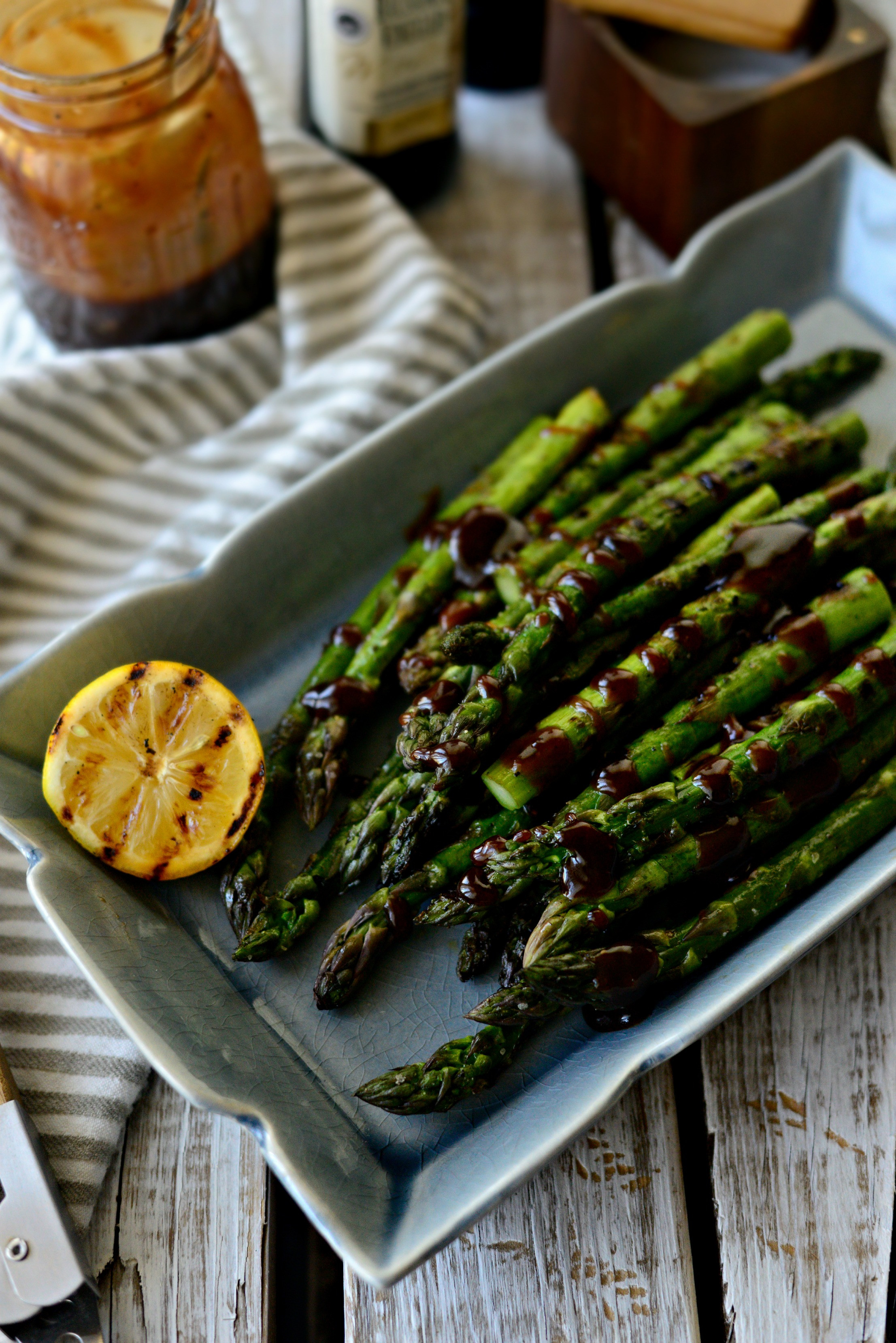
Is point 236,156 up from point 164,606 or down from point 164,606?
up

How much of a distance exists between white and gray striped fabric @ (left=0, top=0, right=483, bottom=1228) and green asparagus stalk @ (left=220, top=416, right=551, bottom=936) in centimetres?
45

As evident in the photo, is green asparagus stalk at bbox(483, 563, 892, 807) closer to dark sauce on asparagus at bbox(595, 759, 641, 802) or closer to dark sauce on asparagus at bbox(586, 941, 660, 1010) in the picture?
dark sauce on asparagus at bbox(595, 759, 641, 802)

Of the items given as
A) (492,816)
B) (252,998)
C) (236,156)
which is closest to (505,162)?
(236,156)

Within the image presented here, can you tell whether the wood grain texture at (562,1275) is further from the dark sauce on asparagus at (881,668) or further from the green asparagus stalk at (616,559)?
the dark sauce on asparagus at (881,668)

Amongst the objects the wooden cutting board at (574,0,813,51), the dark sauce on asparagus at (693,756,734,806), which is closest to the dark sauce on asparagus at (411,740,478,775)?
the dark sauce on asparagus at (693,756,734,806)

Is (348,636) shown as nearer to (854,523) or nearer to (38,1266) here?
(854,523)

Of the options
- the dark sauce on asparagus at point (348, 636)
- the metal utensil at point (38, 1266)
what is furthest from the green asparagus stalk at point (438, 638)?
the metal utensil at point (38, 1266)

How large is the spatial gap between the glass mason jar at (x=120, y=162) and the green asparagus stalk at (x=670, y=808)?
6.49 ft

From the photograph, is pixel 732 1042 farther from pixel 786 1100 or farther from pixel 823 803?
pixel 823 803

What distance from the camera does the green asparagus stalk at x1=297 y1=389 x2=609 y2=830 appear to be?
8.54ft

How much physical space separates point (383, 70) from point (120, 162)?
1.05 meters

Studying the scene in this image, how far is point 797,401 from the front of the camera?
3.23 metres

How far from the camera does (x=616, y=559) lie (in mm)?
2658

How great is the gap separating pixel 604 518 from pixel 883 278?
1390mm
